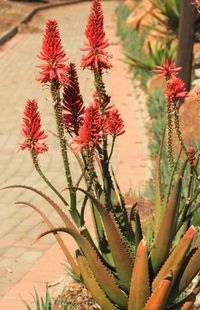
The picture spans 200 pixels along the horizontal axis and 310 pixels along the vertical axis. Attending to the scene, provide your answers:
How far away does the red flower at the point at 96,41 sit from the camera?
3.86 meters

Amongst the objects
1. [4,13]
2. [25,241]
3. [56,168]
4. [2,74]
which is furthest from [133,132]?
[4,13]

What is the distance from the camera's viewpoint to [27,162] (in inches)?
366

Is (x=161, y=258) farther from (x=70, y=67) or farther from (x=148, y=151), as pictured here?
(x=148, y=151)

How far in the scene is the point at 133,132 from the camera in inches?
413

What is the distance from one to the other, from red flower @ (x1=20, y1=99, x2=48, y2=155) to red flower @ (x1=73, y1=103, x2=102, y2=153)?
0.72ft

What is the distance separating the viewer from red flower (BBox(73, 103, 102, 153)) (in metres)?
3.84

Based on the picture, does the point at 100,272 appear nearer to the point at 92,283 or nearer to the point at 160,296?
the point at 92,283

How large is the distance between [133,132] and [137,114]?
3.47ft

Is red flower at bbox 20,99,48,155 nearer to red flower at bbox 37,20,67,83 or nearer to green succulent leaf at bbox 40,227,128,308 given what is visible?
red flower at bbox 37,20,67,83

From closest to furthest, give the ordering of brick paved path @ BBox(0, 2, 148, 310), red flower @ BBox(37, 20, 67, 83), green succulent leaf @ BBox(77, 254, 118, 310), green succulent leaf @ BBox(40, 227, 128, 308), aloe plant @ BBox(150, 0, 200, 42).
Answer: red flower @ BBox(37, 20, 67, 83) → green succulent leaf @ BBox(40, 227, 128, 308) → green succulent leaf @ BBox(77, 254, 118, 310) → brick paved path @ BBox(0, 2, 148, 310) → aloe plant @ BBox(150, 0, 200, 42)

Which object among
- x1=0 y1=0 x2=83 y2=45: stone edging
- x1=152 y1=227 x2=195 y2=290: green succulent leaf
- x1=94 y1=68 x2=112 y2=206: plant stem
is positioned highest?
x1=0 y1=0 x2=83 y2=45: stone edging

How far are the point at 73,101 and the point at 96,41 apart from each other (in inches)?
13.8

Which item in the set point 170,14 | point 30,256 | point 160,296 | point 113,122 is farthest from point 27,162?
point 160,296

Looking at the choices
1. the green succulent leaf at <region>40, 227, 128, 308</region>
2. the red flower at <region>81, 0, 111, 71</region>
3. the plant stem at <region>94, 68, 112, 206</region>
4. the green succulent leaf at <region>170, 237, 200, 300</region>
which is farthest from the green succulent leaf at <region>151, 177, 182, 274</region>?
the red flower at <region>81, 0, 111, 71</region>
